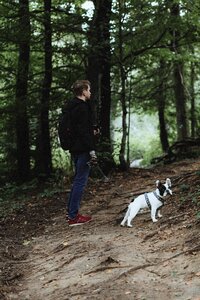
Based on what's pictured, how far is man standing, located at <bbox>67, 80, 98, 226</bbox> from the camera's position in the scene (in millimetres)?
7184

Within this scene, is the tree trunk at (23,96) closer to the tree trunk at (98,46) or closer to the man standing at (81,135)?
the tree trunk at (98,46)

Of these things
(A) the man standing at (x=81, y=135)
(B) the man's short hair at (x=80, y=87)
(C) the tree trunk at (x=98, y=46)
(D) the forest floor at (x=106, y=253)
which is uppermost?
(C) the tree trunk at (x=98, y=46)

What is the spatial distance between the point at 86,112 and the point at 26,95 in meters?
6.25

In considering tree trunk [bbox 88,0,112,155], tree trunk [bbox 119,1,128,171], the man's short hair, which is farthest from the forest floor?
tree trunk [bbox 88,0,112,155]

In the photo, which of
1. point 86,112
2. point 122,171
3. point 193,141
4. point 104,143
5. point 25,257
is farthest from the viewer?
point 193,141

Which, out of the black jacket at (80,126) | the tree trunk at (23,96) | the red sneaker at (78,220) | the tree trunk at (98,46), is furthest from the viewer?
the tree trunk at (23,96)

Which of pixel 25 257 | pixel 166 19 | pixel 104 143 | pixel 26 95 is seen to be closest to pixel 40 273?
pixel 25 257

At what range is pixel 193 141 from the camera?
14.9 metres

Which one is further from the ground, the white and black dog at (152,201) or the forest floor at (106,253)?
the white and black dog at (152,201)

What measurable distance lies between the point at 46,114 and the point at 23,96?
36.8 inches

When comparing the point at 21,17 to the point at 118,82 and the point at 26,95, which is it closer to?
the point at 26,95

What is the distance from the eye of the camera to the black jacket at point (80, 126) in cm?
718

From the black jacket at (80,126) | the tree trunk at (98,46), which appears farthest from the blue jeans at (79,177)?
the tree trunk at (98,46)

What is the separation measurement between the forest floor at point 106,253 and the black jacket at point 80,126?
1.31 meters
